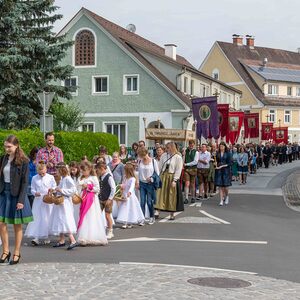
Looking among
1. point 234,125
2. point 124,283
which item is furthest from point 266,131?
point 124,283

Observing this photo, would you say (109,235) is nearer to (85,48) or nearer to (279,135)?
(85,48)

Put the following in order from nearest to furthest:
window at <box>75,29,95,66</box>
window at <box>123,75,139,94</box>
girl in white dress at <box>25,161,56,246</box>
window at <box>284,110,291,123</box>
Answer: girl in white dress at <box>25,161,56,246</box>, window at <box>123,75,139,94</box>, window at <box>75,29,95,66</box>, window at <box>284,110,291,123</box>

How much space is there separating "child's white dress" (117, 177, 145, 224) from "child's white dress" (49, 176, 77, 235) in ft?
8.87

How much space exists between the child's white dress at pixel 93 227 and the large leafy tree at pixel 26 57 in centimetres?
1478

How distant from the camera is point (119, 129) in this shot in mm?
45406

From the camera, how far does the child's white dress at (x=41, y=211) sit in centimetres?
1226

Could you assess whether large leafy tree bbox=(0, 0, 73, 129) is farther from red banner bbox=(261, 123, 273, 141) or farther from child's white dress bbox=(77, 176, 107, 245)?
red banner bbox=(261, 123, 273, 141)

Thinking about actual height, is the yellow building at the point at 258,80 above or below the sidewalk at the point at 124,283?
above

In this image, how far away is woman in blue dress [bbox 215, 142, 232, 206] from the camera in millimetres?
20547

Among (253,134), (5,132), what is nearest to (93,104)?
(253,134)

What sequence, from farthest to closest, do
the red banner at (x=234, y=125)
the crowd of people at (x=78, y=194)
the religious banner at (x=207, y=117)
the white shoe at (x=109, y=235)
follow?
the red banner at (x=234, y=125) < the religious banner at (x=207, y=117) < the white shoe at (x=109, y=235) < the crowd of people at (x=78, y=194)

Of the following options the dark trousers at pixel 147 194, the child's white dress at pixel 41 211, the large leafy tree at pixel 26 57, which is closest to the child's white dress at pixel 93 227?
the child's white dress at pixel 41 211

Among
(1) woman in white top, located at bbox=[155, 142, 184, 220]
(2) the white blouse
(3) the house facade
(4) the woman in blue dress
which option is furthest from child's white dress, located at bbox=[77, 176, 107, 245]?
(3) the house facade

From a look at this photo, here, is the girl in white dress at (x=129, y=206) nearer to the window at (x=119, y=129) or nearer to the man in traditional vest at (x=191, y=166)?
the man in traditional vest at (x=191, y=166)
